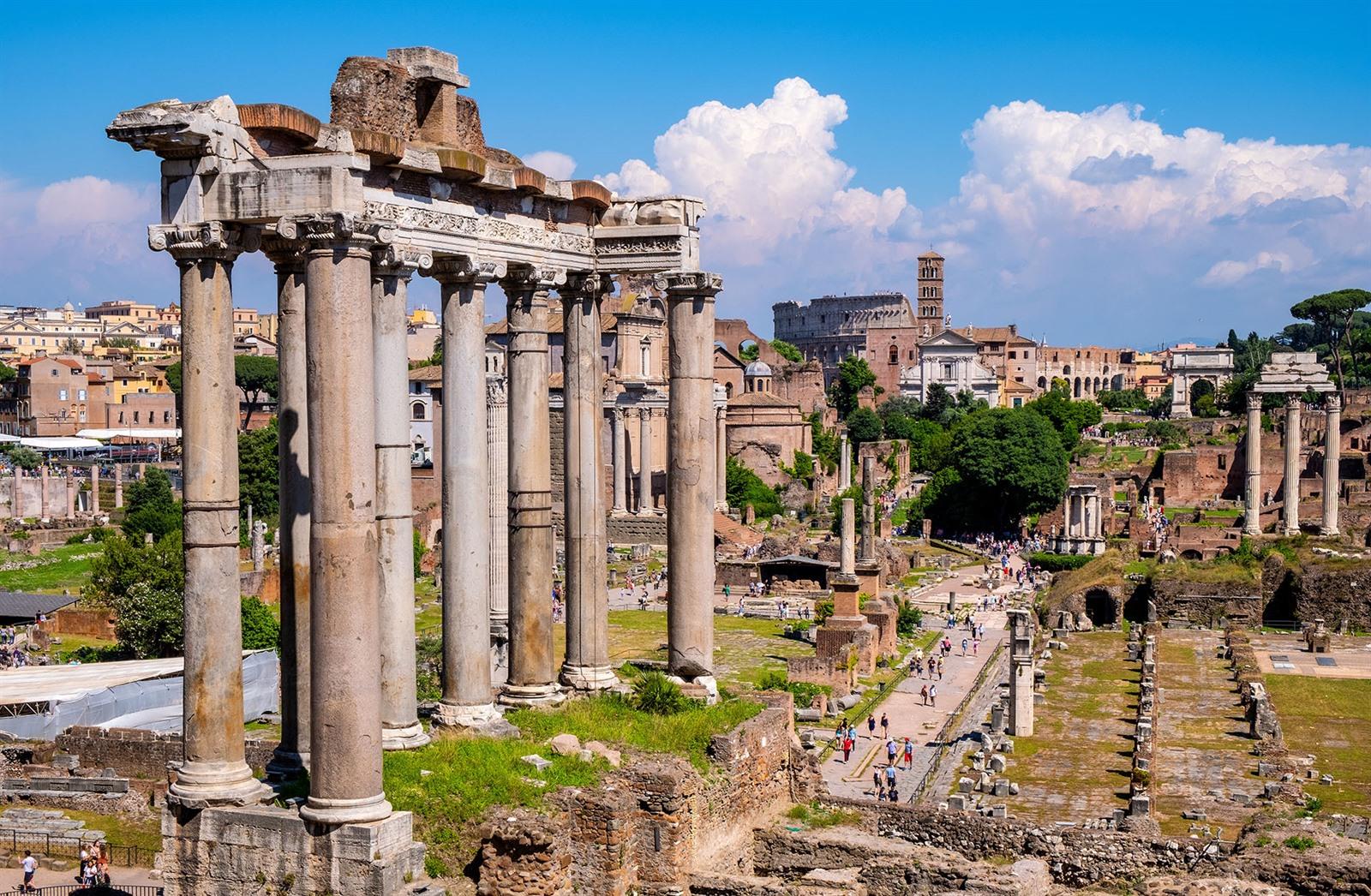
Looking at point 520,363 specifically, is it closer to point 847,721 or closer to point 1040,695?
point 847,721

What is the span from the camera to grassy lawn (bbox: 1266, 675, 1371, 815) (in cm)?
2786

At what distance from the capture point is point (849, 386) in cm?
13288

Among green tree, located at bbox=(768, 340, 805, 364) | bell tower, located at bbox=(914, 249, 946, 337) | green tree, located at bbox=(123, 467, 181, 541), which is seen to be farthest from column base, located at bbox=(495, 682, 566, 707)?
bell tower, located at bbox=(914, 249, 946, 337)

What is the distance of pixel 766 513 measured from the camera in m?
86.6

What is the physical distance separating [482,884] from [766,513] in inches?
2885

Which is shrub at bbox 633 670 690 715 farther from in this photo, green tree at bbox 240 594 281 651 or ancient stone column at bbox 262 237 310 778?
green tree at bbox 240 594 281 651

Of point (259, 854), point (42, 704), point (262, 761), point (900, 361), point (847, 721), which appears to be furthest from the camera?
point (900, 361)

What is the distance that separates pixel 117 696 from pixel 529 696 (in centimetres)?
1872

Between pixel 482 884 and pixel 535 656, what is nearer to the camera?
pixel 482 884

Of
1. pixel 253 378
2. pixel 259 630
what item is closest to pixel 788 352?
pixel 253 378

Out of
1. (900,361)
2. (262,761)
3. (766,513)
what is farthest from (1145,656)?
(900,361)

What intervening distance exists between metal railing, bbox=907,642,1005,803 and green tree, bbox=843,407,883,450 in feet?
199

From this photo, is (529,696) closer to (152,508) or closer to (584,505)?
(584,505)

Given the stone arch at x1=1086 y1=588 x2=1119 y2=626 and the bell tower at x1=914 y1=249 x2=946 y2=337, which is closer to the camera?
the stone arch at x1=1086 y1=588 x2=1119 y2=626
